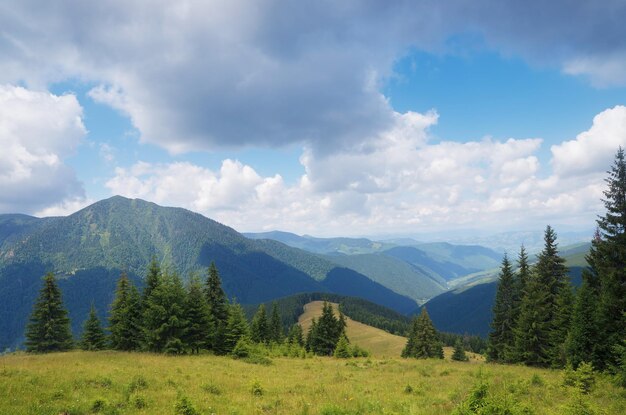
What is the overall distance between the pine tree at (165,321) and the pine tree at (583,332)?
31.0 metres

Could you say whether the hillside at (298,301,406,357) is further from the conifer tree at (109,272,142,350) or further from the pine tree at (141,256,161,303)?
the pine tree at (141,256,161,303)

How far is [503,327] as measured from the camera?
44.6 metres

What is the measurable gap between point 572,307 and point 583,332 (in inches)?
312

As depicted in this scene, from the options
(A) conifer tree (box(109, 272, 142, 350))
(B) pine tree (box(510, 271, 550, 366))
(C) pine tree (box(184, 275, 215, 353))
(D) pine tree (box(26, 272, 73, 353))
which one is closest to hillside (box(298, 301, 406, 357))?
(B) pine tree (box(510, 271, 550, 366))

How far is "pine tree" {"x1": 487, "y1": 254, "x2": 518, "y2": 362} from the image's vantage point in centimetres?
4362

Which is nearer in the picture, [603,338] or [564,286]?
[603,338]

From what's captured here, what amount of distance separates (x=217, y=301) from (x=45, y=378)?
85.3ft

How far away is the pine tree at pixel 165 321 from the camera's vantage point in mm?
31156

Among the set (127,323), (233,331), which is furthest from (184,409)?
(127,323)

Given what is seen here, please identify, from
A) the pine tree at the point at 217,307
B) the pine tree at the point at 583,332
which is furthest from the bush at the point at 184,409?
the pine tree at the point at 217,307

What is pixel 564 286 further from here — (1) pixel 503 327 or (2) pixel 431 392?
(2) pixel 431 392

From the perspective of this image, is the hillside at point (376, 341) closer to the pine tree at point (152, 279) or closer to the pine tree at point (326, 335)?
the pine tree at point (326, 335)

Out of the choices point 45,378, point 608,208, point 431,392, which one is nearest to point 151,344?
point 45,378

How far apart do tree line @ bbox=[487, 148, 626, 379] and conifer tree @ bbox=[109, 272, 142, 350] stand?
36.3 metres
